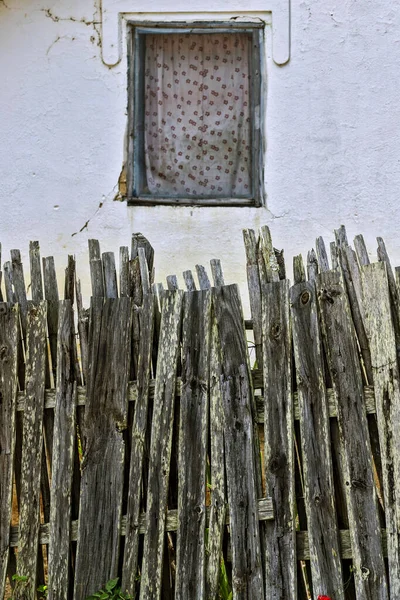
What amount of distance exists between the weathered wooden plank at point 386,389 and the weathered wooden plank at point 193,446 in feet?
2.38

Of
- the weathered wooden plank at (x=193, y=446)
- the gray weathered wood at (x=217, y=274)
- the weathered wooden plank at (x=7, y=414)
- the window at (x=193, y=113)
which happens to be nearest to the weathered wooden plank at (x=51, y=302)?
the weathered wooden plank at (x=7, y=414)

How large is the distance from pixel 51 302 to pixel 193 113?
10.9 feet

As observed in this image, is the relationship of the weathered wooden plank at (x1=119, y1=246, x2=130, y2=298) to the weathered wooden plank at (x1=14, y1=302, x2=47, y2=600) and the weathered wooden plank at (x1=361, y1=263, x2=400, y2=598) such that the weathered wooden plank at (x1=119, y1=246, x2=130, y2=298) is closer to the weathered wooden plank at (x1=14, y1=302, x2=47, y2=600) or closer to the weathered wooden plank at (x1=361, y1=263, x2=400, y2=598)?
the weathered wooden plank at (x1=14, y1=302, x2=47, y2=600)

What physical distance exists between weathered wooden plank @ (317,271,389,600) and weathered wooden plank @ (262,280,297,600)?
0.60ft

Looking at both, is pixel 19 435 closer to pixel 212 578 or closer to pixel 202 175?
pixel 212 578

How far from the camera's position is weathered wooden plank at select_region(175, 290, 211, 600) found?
3.85 m

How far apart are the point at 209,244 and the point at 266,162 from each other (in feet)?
2.56

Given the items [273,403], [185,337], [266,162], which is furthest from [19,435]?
[266,162]

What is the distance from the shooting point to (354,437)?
3.78 metres

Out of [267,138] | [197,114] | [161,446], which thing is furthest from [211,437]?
[197,114]

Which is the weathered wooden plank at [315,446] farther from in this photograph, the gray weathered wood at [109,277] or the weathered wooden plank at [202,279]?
the gray weathered wood at [109,277]

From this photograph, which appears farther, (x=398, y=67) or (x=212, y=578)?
(x=398, y=67)

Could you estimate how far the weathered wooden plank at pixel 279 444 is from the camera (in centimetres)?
379

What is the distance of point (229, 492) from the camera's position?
387 centimetres
